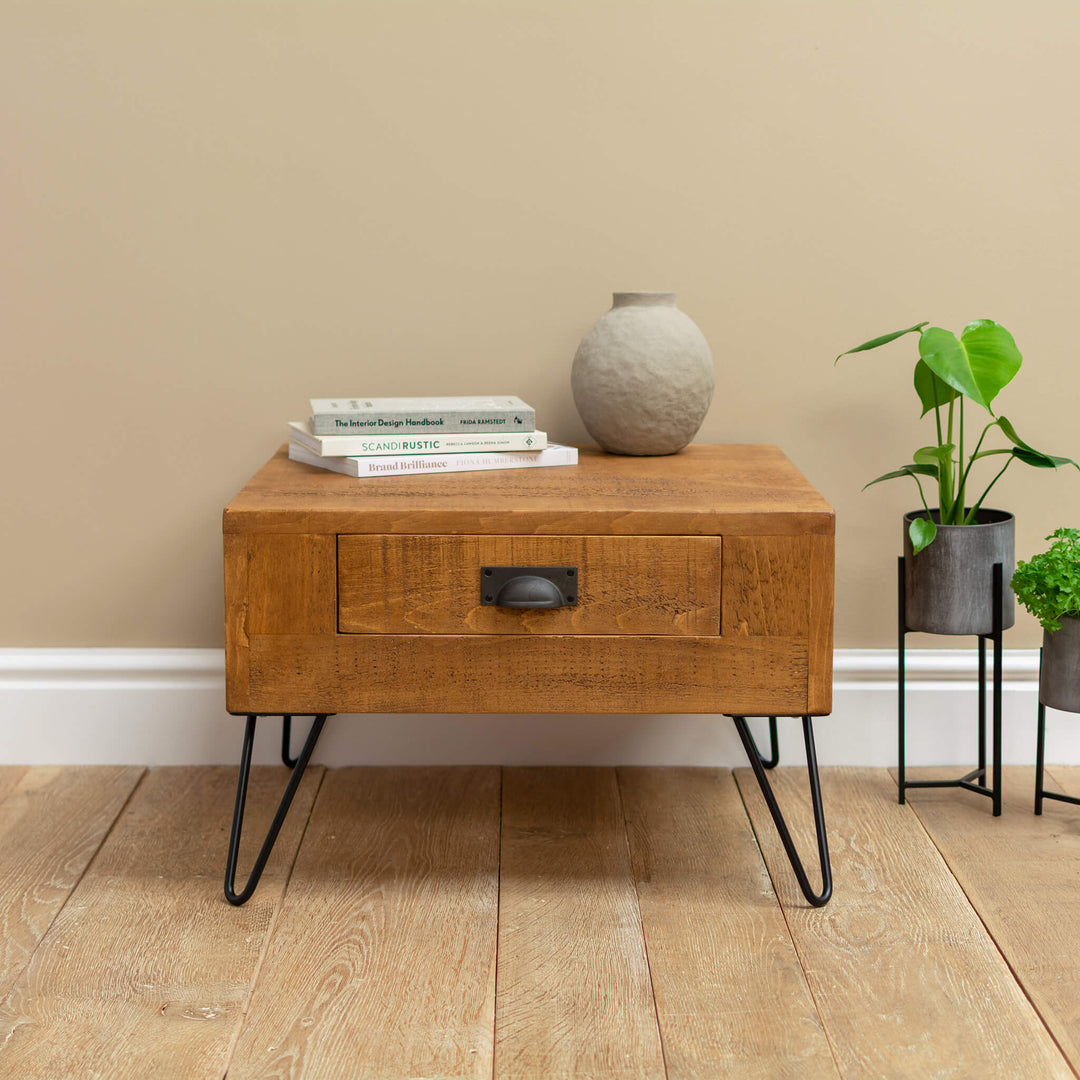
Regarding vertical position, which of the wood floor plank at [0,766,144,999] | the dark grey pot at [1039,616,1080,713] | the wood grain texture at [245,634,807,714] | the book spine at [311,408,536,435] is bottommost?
the wood floor plank at [0,766,144,999]

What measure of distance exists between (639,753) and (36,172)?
3.69ft

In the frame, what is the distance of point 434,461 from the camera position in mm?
1281

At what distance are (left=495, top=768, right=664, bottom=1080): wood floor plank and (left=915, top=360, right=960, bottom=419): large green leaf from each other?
0.65 metres

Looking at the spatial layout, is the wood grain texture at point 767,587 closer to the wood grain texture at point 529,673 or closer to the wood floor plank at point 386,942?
the wood grain texture at point 529,673

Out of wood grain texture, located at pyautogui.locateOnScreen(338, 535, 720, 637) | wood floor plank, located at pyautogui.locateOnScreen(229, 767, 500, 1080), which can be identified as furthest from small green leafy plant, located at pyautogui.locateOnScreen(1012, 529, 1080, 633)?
wood floor plank, located at pyautogui.locateOnScreen(229, 767, 500, 1080)

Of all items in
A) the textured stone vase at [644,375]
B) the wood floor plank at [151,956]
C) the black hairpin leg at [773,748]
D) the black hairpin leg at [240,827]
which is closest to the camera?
the wood floor plank at [151,956]

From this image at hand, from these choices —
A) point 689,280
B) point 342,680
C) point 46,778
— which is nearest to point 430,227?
point 689,280

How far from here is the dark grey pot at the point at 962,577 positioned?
1395 mm

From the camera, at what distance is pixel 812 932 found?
1178 mm

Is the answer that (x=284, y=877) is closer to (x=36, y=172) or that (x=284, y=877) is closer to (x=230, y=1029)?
(x=230, y=1029)

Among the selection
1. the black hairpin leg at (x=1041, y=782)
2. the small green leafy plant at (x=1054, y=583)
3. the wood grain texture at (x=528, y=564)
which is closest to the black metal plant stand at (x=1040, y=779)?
the black hairpin leg at (x=1041, y=782)

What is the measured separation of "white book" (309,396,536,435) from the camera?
1276mm

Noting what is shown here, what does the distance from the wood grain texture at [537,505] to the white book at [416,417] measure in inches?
2.4

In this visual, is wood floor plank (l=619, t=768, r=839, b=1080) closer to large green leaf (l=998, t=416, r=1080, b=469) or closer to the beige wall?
the beige wall
